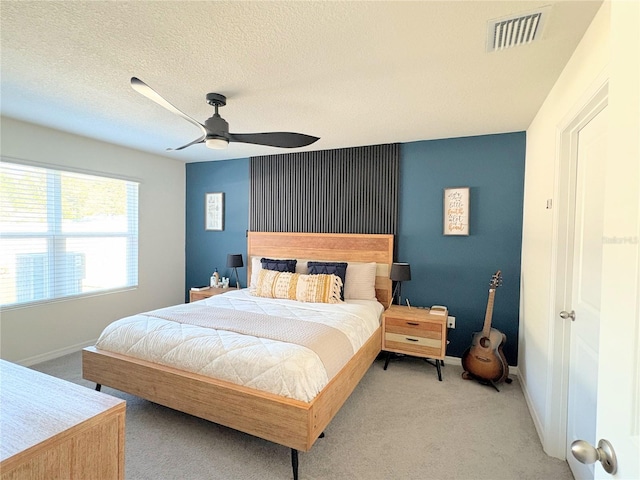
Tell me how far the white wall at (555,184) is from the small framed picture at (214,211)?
12.7 ft

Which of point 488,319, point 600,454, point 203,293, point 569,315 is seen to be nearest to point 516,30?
point 569,315

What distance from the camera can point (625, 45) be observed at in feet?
2.15

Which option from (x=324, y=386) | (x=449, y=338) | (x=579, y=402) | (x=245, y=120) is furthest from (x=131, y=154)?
(x=579, y=402)

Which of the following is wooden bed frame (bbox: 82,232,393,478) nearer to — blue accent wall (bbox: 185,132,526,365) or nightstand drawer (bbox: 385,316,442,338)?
nightstand drawer (bbox: 385,316,442,338)

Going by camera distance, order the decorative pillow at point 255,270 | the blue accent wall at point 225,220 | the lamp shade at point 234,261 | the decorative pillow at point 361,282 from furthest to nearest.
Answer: the blue accent wall at point 225,220 < the lamp shade at point 234,261 < the decorative pillow at point 255,270 < the decorative pillow at point 361,282

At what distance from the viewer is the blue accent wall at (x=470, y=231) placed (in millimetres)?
3154

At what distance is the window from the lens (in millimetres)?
3053

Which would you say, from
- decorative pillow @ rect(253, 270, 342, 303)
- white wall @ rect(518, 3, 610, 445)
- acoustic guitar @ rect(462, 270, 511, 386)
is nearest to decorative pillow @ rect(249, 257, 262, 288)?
decorative pillow @ rect(253, 270, 342, 303)

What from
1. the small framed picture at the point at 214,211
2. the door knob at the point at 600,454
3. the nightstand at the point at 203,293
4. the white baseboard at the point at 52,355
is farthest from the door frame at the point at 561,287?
the white baseboard at the point at 52,355

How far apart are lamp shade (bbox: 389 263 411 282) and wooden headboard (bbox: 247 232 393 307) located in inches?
11.5

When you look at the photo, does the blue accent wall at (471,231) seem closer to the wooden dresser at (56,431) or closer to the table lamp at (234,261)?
the table lamp at (234,261)

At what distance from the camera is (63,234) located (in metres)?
3.46

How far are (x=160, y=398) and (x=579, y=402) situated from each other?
265 centimetres

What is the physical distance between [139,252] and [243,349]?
3022 millimetres
